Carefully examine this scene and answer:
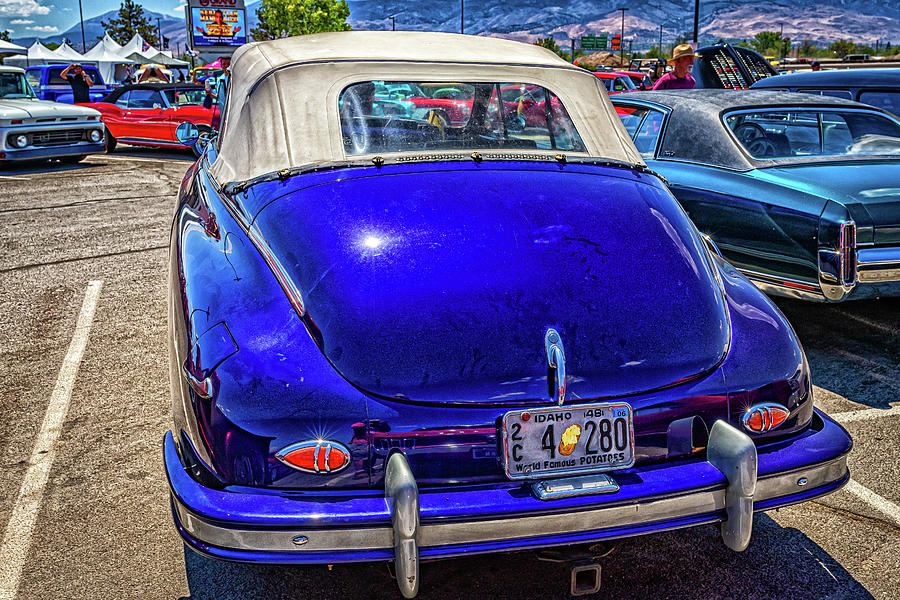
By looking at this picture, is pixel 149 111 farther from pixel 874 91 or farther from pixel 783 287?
pixel 783 287

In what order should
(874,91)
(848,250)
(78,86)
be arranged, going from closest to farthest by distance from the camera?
(848,250) → (874,91) → (78,86)

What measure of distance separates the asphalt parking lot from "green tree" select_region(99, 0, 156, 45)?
9729 centimetres

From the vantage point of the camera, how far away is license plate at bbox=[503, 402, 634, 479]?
218 cm

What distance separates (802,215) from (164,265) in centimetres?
494

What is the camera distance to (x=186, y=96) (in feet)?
50.4

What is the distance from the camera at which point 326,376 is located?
2199 millimetres

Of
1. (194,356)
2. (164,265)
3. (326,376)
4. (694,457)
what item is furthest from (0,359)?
(694,457)

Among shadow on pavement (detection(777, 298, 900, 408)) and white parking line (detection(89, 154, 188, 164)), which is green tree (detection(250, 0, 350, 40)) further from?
shadow on pavement (detection(777, 298, 900, 408))

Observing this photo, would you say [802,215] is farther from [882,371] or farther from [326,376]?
[326,376]

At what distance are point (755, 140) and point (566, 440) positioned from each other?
4128mm

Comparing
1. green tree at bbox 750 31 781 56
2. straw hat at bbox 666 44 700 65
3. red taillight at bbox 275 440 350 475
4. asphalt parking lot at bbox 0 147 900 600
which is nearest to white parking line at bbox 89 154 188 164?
straw hat at bbox 666 44 700 65

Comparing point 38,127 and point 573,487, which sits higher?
point 38,127

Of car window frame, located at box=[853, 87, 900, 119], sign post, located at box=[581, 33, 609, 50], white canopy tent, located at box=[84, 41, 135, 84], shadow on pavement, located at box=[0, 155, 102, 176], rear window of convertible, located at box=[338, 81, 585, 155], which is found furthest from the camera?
sign post, located at box=[581, 33, 609, 50]

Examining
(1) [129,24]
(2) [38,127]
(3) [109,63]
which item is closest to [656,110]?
(2) [38,127]
